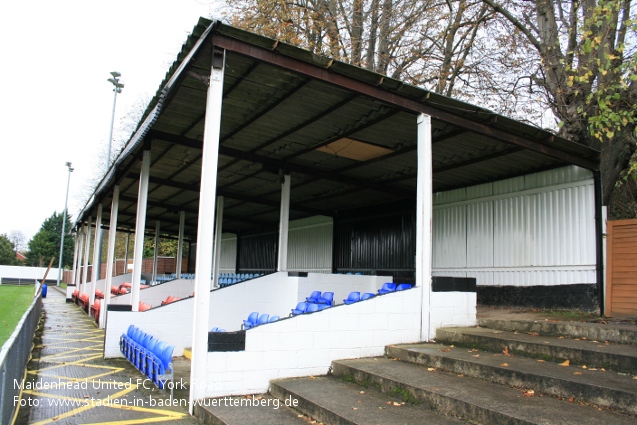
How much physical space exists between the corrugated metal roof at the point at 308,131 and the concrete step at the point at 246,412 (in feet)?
13.5

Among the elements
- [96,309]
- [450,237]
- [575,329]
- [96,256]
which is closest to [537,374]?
[575,329]

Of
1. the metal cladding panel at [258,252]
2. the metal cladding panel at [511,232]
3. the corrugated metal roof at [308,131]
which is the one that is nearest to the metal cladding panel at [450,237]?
the corrugated metal roof at [308,131]

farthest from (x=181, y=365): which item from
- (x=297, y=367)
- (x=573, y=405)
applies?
(x=573, y=405)

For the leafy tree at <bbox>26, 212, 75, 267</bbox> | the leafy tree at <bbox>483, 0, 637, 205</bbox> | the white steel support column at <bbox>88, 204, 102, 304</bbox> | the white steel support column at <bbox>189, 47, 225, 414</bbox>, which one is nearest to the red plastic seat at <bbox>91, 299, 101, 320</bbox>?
the white steel support column at <bbox>88, 204, 102, 304</bbox>

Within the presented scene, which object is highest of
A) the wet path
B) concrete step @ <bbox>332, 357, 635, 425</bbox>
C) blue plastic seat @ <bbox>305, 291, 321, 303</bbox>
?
blue plastic seat @ <bbox>305, 291, 321, 303</bbox>

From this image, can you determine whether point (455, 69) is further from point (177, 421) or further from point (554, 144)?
point (177, 421)

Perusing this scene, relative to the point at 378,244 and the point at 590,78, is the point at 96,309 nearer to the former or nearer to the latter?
the point at 378,244

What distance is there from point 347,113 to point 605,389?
6.02 metres

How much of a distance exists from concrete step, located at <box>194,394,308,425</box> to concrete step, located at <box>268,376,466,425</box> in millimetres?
150

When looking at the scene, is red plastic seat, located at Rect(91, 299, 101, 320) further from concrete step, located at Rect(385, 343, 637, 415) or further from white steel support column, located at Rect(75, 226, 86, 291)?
concrete step, located at Rect(385, 343, 637, 415)

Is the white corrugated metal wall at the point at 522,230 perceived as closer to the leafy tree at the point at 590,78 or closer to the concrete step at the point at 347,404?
the leafy tree at the point at 590,78

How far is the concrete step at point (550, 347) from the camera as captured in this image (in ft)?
17.2

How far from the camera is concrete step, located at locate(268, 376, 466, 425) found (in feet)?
15.1

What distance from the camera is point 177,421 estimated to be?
560 centimetres
